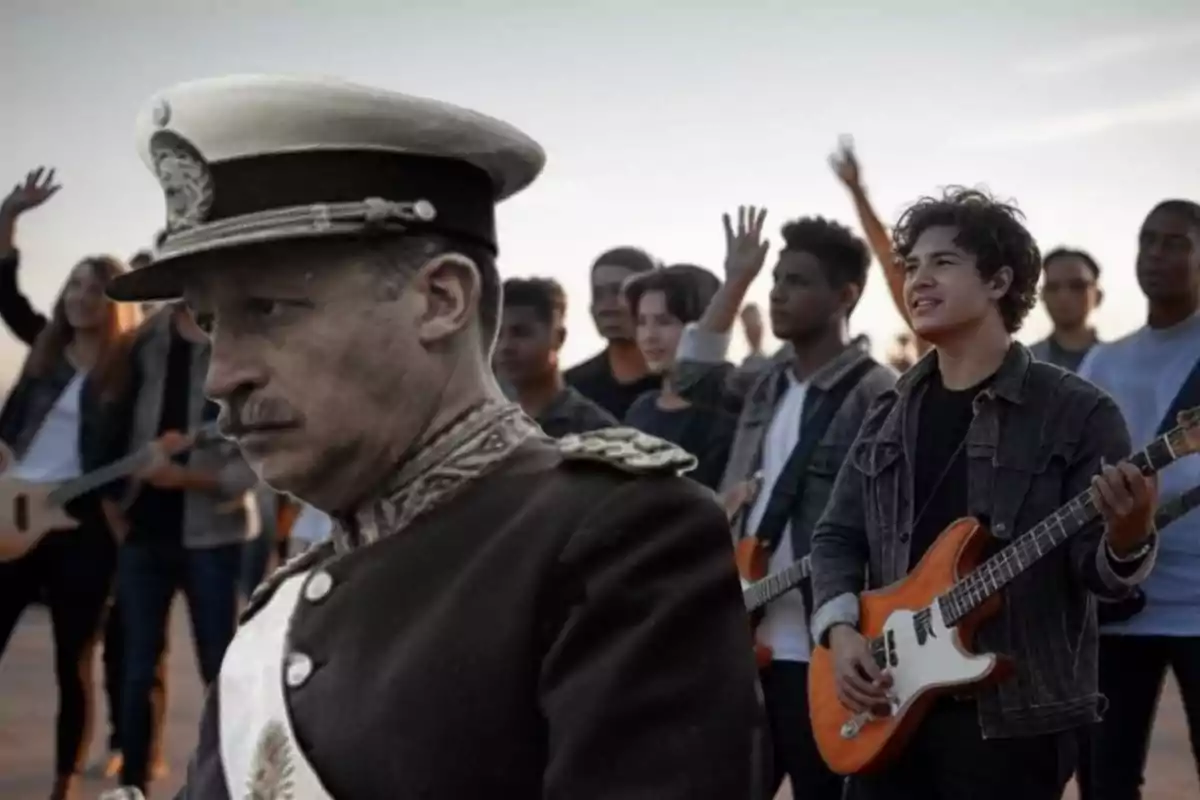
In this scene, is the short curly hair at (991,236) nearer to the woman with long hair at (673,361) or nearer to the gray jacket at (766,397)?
the gray jacket at (766,397)

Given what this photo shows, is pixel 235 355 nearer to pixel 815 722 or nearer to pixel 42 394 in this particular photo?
pixel 815 722

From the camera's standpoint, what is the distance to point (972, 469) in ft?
11.2

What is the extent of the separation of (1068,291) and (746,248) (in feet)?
4.79

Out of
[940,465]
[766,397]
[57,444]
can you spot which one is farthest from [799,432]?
[57,444]

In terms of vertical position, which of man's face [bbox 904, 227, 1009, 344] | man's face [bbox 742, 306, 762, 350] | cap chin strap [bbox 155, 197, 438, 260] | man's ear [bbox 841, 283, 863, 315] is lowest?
man's face [bbox 742, 306, 762, 350]

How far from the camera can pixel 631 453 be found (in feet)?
5.01

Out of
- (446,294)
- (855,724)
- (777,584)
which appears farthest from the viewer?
(777,584)

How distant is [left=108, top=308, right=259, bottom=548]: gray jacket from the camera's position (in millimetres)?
5301

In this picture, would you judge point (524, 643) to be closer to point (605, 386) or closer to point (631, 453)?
point (631, 453)

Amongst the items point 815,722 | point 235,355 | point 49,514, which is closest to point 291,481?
point 235,355

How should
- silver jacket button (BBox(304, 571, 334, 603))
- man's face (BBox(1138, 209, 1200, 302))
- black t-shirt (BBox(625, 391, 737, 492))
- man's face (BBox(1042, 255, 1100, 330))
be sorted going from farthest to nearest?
man's face (BBox(1042, 255, 1100, 330)) < black t-shirt (BBox(625, 391, 737, 492)) < man's face (BBox(1138, 209, 1200, 302)) < silver jacket button (BBox(304, 571, 334, 603))

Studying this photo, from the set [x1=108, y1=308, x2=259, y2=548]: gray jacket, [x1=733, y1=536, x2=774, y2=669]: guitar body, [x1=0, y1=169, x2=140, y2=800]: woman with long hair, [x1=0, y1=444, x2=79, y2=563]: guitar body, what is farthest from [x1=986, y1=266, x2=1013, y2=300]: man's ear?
[x1=0, y1=444, x2=79, y2=563]: guitar body

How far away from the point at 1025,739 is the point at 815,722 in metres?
0.70

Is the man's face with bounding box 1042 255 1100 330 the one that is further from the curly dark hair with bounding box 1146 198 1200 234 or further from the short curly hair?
the short curly hair
